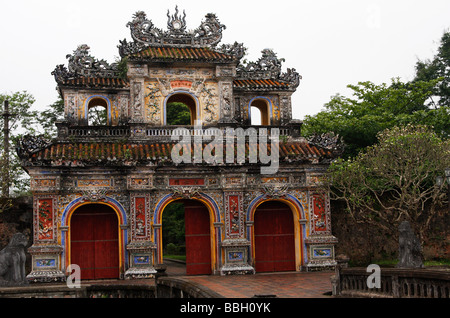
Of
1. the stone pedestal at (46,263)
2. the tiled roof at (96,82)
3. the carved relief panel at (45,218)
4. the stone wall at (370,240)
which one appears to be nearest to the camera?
the stone pedestal at (46,263)

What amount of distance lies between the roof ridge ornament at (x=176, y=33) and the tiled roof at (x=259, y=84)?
199cm

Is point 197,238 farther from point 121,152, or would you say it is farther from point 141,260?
point 121,152

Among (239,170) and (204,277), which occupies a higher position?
(239,170)

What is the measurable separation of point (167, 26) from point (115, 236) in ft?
30.8

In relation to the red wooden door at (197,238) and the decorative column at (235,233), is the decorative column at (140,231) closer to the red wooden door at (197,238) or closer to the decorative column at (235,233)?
the red wooden door at (197,238)

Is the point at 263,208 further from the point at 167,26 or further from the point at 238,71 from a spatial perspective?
the point at 167,26

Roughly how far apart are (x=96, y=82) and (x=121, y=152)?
387 cm

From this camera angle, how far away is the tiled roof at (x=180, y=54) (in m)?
22.1

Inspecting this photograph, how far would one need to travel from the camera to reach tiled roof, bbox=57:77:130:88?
2233 centimetres

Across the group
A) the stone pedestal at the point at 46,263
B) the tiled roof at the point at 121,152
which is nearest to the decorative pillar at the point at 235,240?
the tiled roof at the point at 121,152

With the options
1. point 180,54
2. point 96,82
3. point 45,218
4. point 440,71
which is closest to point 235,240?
point 45,218

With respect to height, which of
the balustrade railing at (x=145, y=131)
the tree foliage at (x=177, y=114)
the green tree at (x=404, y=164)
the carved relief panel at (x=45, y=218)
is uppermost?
the tree foliage at (x=177, y=114)
